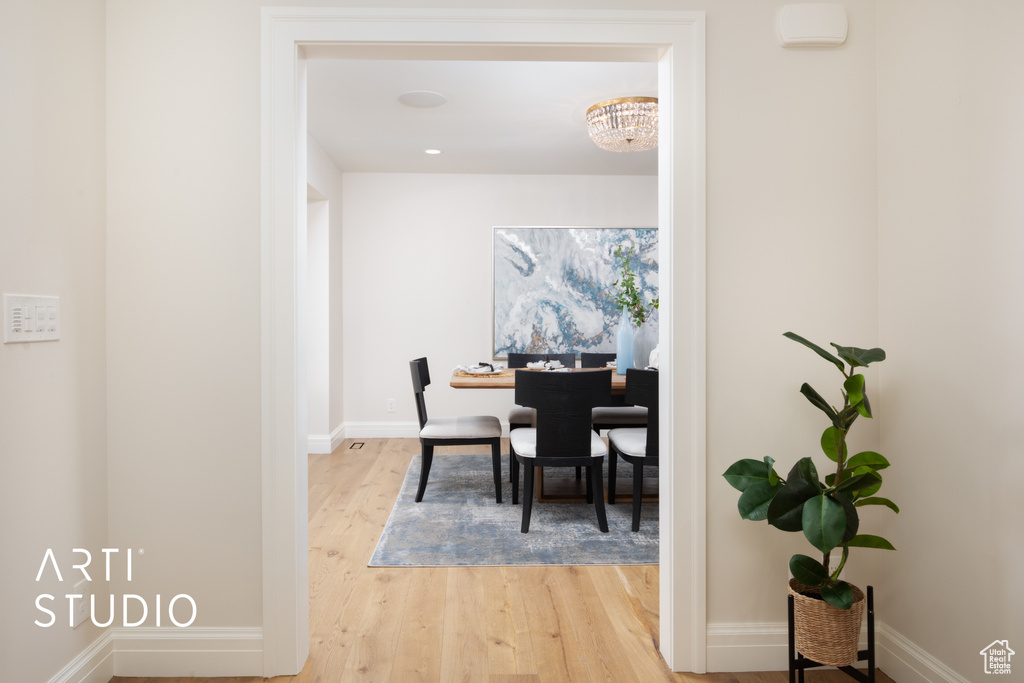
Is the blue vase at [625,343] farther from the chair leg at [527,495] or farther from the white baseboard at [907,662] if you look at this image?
the white baseboard at [907,662]

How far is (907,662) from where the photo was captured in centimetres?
178

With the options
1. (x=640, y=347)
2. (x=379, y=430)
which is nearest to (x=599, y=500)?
(x=640, y=347)

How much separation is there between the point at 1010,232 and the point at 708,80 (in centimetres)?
94

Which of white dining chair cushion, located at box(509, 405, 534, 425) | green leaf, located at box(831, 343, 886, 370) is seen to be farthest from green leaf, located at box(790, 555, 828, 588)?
white dining chair cushion, located at box(509, 405, 534, 425)

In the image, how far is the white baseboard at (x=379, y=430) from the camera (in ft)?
17.8

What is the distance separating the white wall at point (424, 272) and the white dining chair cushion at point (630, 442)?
7.41 ft

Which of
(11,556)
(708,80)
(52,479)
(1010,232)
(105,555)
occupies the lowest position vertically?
(105,555)

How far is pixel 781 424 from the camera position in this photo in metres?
1.90

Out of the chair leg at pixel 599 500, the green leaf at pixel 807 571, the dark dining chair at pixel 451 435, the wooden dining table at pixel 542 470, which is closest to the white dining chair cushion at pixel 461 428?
the dark dining chair at pixel 451 435

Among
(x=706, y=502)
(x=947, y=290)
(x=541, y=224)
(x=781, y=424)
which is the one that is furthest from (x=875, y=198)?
(x=541, y=224)

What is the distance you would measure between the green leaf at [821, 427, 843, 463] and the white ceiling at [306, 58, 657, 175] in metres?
1.93

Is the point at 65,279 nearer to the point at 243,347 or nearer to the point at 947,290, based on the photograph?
the point at 243,347

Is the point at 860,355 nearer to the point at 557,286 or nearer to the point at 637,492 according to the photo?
the point at 637,492

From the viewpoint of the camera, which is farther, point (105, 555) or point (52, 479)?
point (105, 555)
